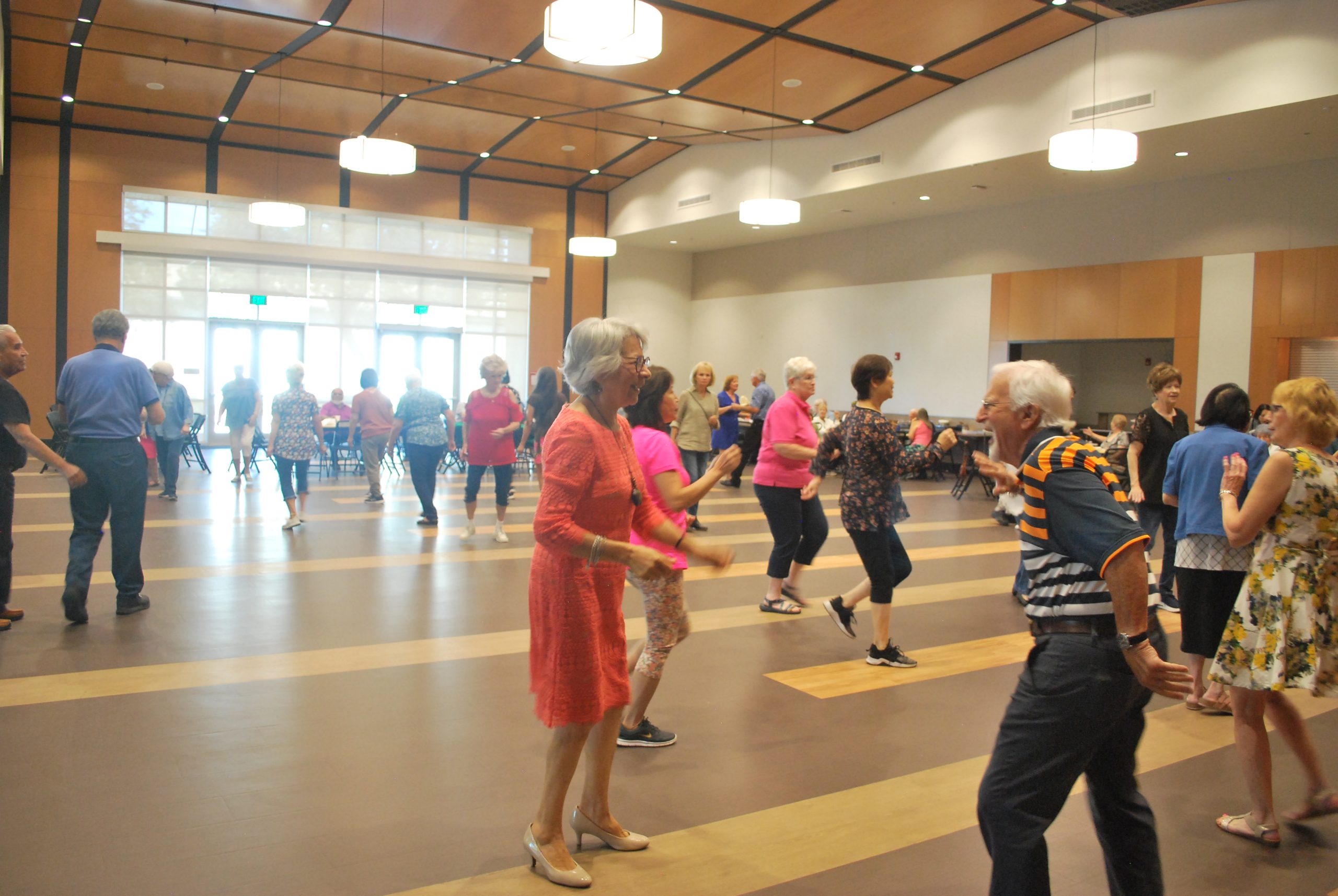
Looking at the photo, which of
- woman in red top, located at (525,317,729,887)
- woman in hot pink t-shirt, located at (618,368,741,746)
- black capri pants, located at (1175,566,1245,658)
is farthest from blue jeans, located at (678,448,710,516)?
woman in red top, located at (525,317,729,887)

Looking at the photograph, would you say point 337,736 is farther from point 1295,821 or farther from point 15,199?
point 15,199

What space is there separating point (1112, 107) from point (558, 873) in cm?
1213

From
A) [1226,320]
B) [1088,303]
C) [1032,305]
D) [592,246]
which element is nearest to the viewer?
[1226,320]

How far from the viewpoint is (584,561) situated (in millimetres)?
2535

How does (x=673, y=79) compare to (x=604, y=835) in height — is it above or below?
above

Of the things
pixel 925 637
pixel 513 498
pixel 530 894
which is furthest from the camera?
pixel 513 498

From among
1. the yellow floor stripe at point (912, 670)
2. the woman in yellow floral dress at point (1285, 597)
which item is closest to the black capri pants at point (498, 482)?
the yellow floor stripe at point (912, 670)

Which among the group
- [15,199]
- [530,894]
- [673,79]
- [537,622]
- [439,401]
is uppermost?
[673,79]

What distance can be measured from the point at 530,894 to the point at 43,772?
1890 millimetres

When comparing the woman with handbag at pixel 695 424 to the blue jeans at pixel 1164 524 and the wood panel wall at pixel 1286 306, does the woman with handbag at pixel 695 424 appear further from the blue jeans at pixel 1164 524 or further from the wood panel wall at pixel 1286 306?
the wood panel wall at pixel 1286 306

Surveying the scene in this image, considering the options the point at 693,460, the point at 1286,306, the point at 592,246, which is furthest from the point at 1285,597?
the point at 592,246

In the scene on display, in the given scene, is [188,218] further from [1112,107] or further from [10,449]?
[1112,107]

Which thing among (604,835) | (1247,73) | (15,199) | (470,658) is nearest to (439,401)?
(470,658)

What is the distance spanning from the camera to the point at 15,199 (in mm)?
16125
